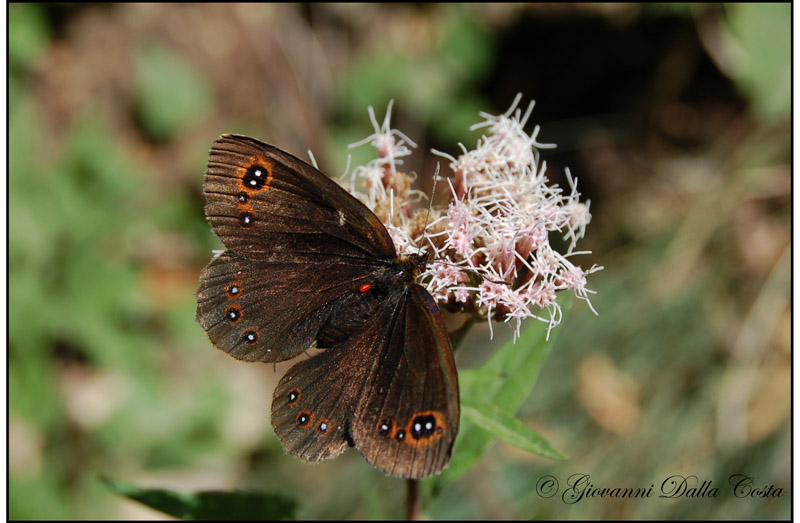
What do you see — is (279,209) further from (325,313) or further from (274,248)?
(325,313)

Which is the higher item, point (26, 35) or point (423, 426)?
point (26, 35)

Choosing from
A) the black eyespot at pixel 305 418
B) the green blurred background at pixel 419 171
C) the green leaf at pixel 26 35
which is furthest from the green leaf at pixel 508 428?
the green leaf at pixel 26 35

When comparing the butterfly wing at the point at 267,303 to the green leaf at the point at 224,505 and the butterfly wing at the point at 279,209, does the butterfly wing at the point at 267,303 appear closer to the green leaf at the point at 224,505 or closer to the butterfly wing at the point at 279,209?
the butterfly wing at the point at 279,209

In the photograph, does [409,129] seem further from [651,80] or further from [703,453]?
[703,453]

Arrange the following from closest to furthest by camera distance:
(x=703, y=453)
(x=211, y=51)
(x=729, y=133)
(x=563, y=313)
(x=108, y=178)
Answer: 1. (x=563, y=313)
2. (x=703, y=453)
3. (x=108, y=178)
4. (x=729, y=133)
5. (x=211, y=51)

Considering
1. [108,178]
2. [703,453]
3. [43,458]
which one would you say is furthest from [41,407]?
[703,453]

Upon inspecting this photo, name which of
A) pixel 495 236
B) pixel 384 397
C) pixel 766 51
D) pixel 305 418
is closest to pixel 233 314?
pixel 305 418

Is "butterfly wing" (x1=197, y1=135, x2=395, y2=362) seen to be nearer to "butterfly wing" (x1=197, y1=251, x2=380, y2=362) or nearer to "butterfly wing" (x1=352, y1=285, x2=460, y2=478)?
"butterfly wing" (x1=197, y1=251, x2=380, y2=362)
